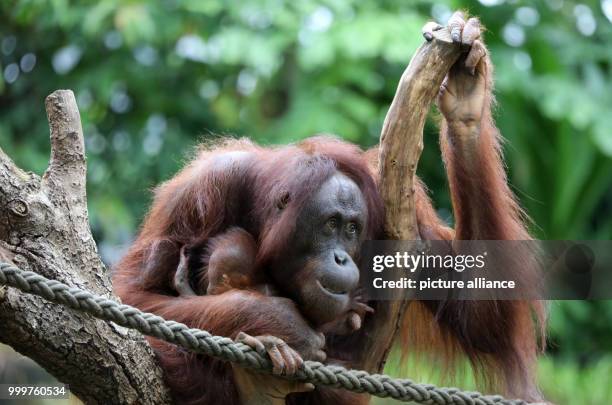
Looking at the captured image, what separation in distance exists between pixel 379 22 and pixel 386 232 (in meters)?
4.11

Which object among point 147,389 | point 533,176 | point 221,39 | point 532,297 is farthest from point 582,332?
point 147,389

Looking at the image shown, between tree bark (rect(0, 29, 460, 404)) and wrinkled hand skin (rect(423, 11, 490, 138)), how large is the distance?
Result: 0.26 feet

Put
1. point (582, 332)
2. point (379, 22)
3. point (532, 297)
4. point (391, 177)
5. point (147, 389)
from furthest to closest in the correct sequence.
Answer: point (582, 332) < point (379, 22) < point (532, 297) < point (391, 177) < point (147, 389)

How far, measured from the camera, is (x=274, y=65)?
8.18 meters

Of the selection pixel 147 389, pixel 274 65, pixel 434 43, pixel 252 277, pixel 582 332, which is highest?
pixel 274 65

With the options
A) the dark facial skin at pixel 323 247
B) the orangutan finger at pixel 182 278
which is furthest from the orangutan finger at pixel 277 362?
the orangutan finger at pixel 182 278

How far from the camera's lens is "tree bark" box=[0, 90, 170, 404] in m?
3.27

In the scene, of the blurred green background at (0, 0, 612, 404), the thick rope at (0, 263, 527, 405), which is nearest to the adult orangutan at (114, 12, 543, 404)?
the thick rope at (0, 263, 527, 405)

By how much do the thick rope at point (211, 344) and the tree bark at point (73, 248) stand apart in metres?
0.21

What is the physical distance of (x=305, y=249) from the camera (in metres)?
3.99

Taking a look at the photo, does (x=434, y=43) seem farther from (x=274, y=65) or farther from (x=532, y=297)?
(x=274, y=65)

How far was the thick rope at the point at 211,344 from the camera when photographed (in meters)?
3.06

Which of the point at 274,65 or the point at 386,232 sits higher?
the point at 274,65

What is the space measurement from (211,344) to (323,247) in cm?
83
